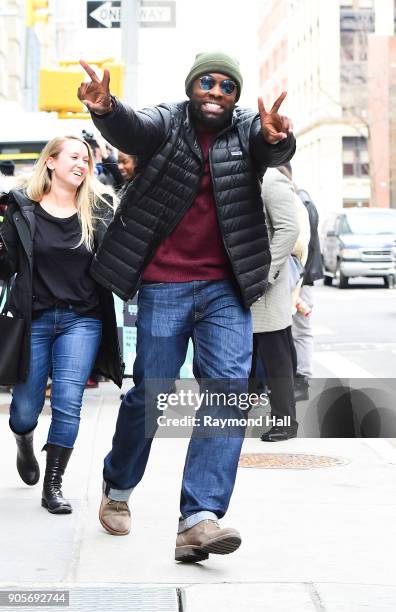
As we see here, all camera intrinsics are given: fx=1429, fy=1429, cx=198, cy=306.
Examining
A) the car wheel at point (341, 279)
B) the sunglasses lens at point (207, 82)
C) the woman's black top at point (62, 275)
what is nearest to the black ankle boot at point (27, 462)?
the woman's black top at point (62, 275)

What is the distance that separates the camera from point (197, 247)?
5562mm

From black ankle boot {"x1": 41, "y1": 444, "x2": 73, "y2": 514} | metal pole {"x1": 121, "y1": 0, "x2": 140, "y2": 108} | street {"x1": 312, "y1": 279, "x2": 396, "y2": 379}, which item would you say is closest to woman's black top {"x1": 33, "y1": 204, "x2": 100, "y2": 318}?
black ankle boot {"x1": 41, "y1": 444, "x2": 73, "y2": 514}

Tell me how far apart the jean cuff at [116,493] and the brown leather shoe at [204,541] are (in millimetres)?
507

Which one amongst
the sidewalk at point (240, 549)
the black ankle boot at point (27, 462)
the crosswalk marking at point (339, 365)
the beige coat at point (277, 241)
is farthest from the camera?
the crosswalk marking at point (339, 365)

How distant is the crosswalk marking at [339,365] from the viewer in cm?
1321

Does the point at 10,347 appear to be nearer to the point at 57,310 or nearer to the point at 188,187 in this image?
the point at 57,310

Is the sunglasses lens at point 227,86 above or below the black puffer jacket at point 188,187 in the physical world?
above

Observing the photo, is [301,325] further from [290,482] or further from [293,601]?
[293,601]

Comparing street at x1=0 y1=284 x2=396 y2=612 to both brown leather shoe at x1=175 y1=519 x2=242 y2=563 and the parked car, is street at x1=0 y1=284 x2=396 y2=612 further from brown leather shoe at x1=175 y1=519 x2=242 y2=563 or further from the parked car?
the parked car

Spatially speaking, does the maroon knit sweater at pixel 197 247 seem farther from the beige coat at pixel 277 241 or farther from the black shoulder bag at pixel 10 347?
the beige coat at pixel 277 241

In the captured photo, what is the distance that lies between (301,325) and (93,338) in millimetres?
4572

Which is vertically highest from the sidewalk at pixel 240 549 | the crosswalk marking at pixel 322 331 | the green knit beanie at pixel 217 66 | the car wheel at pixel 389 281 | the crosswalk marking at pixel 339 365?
the car wheel at pixel 389 281

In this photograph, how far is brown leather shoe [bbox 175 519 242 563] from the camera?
5242 millimetres

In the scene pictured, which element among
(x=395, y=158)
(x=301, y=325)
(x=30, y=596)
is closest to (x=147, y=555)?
(x=30, y=596)
